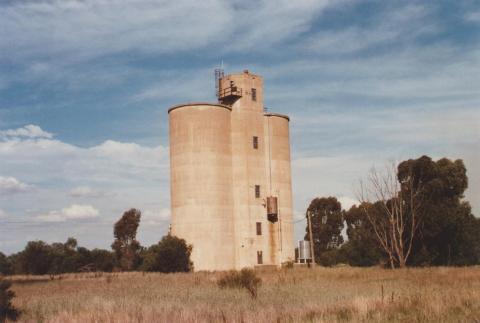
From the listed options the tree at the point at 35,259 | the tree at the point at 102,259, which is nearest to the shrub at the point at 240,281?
the tree at the point at 102,259

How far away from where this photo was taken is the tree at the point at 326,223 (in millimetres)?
83812

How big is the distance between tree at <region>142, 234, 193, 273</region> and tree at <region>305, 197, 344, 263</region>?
34845mm

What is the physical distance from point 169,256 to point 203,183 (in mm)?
7274

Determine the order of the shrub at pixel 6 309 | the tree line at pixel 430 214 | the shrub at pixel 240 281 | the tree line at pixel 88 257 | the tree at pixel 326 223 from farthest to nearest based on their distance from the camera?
the tree at pixel 326 223, the tree line at pixel 88 257, the tree line at pixel 430 214, the shrub at pixel 240 281, the shrub at pixel 6 309

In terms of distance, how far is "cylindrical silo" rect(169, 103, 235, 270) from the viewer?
52031mm

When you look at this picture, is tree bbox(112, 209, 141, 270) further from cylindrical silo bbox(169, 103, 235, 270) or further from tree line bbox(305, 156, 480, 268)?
tree line bbox(305, 156, 480, 268)

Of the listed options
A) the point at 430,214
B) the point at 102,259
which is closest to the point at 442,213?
the point at 430,214

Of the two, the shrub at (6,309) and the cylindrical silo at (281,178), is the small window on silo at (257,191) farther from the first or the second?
the shrub at (6,309)

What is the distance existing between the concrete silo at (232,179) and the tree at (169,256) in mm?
1035

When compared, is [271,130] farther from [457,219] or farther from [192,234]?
[457,219]

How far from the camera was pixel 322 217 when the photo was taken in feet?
281

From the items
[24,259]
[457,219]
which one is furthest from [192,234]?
[24,259]

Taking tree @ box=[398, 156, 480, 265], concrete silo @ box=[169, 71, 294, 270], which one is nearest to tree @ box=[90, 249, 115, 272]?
concrete silo @ box=[169, 71, 294, 270]

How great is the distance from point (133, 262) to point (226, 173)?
735 inches
